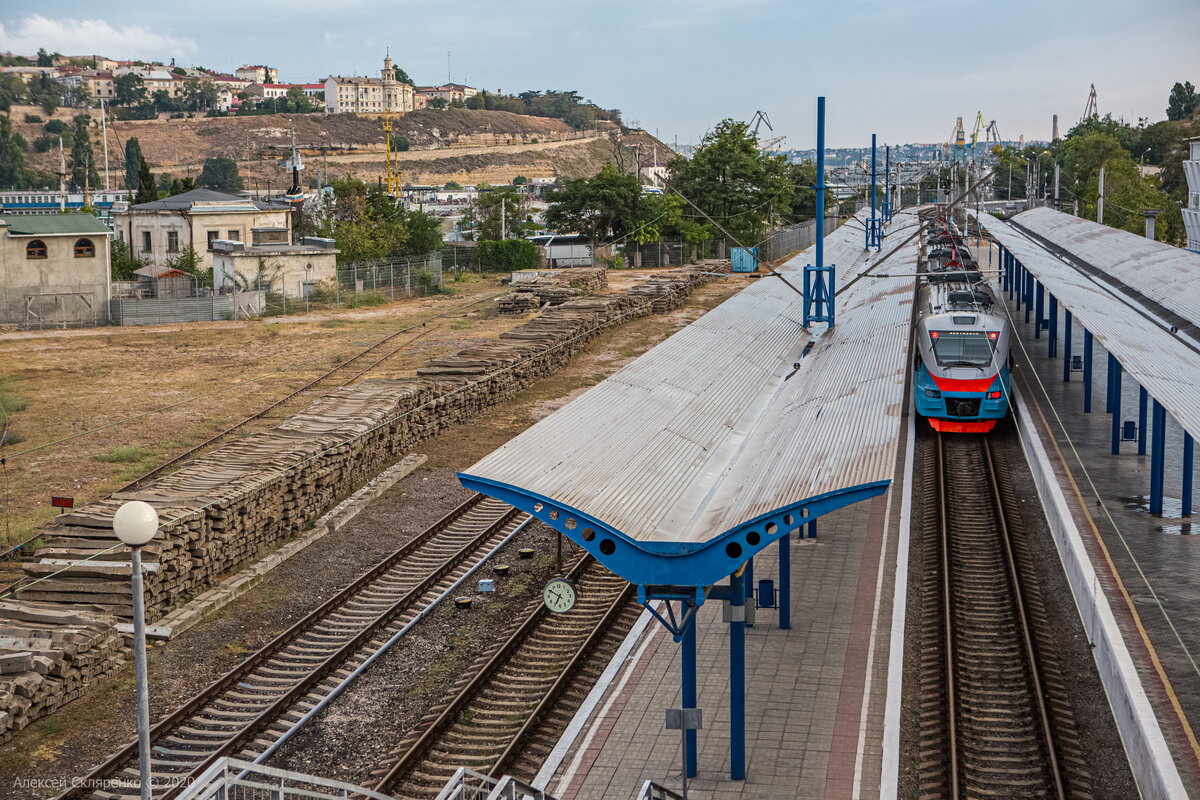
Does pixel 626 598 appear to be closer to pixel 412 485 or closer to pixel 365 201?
pixel 412 485

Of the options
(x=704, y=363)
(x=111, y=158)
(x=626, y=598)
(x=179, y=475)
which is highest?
(x=111, y=158)

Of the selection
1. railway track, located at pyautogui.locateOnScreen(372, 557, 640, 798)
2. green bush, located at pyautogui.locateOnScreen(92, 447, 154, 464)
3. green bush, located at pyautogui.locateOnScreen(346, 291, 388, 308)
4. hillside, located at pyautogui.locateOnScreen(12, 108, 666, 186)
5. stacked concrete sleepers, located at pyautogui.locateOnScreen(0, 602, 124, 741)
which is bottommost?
railway track, located at pyautogui.locateOnScreen(372, 557, 640, 798)

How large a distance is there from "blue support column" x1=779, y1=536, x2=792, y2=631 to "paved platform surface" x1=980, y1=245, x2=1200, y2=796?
398 cm

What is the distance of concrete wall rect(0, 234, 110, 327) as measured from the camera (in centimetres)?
4484

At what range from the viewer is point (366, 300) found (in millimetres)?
53500

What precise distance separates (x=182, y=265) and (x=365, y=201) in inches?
550

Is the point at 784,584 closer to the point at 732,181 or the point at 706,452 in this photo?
the point at 706,452

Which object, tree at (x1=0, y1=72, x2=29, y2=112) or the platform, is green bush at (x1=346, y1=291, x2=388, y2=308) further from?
tree at (x1=0, y1=72, x2=29, y2=112)

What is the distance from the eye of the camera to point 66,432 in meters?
28.7

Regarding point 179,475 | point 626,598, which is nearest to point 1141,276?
point 626,598

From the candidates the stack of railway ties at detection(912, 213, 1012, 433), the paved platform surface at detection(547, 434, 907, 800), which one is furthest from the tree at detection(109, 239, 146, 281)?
the paved platform surface at detection(547, 434, 907, 800)

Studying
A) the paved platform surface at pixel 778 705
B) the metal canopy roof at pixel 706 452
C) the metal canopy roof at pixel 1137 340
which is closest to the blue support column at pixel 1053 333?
the metal canopy roof at pixel 1137 340

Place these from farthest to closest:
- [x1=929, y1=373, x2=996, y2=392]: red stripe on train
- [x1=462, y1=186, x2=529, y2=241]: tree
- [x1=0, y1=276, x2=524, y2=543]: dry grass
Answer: [x1=462, y1=186, x2=529, y2=241]: tree → [x1=929, y1=373, x2=996, y2=392]: red stripe on train → [x1=0, y1=276, x2=524, y2=543]: dry grass

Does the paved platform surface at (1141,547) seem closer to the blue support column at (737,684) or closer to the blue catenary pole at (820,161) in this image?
the blue support column at (737,684)
